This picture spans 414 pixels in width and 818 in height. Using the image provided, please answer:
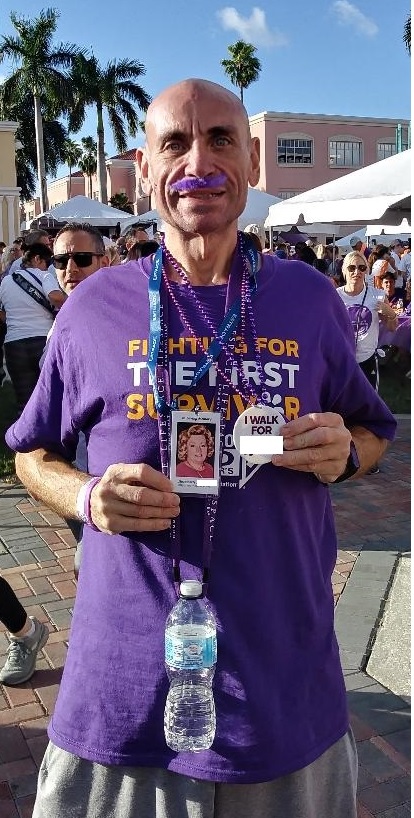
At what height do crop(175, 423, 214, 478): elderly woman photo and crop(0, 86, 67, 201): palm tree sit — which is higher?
crop(0, 86, 67, 201): palm tree

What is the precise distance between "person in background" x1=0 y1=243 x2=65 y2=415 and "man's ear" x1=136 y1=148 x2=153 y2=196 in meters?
5.01

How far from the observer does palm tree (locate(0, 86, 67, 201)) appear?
43.4 m

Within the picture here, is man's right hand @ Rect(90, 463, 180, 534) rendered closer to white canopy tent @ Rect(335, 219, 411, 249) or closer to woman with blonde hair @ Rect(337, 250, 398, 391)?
woman with blonde hair @ Rect(337, 250, 398, 391)

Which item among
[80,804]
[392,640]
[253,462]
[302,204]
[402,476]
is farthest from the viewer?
[302,204]

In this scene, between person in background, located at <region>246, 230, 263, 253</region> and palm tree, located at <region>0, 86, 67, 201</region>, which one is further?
palm tree, located at <region>0, 86, 67, 201</region>

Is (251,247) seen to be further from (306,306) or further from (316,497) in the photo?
(316,497)

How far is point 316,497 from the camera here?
155cm

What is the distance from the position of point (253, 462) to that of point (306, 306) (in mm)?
363

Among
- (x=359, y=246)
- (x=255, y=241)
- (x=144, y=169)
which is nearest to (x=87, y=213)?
(x=359, y=246)

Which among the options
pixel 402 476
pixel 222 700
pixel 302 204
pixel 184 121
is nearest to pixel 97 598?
pixel 222 700

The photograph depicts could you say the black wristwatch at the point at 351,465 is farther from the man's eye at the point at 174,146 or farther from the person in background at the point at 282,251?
the person in background at the point at 282,251

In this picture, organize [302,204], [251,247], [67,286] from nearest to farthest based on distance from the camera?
[251,247]
[67,286]
[302,204]

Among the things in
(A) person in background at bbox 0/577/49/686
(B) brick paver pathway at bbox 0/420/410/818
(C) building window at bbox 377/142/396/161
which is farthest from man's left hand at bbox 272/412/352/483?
(C) building window at bbox 377/142/396/161

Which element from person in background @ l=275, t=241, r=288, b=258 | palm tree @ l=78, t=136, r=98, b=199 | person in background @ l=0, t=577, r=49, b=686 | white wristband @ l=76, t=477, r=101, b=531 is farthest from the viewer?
palm tree @ l=78, t=136, r=98, b=199
